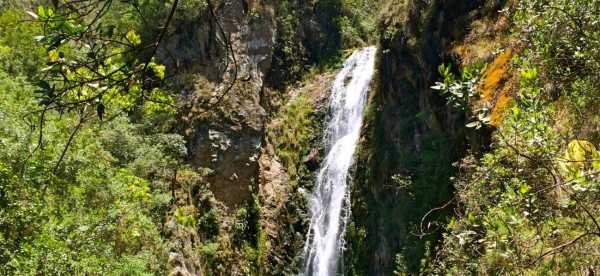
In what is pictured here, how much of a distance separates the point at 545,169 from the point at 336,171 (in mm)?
12307

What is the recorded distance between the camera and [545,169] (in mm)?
4137

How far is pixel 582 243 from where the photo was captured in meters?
4.40

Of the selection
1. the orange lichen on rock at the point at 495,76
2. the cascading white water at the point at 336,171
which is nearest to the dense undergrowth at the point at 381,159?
the orange lichen on rock at the point at 495,76

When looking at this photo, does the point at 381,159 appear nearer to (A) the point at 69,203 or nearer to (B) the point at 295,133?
(B) the point at 295,133

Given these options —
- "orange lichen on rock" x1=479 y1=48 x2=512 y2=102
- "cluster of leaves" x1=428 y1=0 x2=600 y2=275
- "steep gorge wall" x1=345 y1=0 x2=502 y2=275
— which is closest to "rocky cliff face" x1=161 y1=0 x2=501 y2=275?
"steep gorge wall" x1=345 y1=0 x2=502 y2=275

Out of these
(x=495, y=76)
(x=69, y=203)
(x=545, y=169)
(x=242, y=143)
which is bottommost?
(x=69, y=203)

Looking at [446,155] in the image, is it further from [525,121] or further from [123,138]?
[123,138]

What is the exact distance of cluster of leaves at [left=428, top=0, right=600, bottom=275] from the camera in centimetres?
374

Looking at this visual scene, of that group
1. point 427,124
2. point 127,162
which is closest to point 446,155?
point 427,124

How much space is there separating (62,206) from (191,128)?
748 cm

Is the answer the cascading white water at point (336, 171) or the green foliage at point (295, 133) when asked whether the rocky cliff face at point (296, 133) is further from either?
the cascading white water at point (336, 171)

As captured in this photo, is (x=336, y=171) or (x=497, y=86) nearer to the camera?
(x=497, y=86)

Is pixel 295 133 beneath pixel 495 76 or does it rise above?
beneath

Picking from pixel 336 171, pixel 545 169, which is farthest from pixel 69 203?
pixel 336 171
